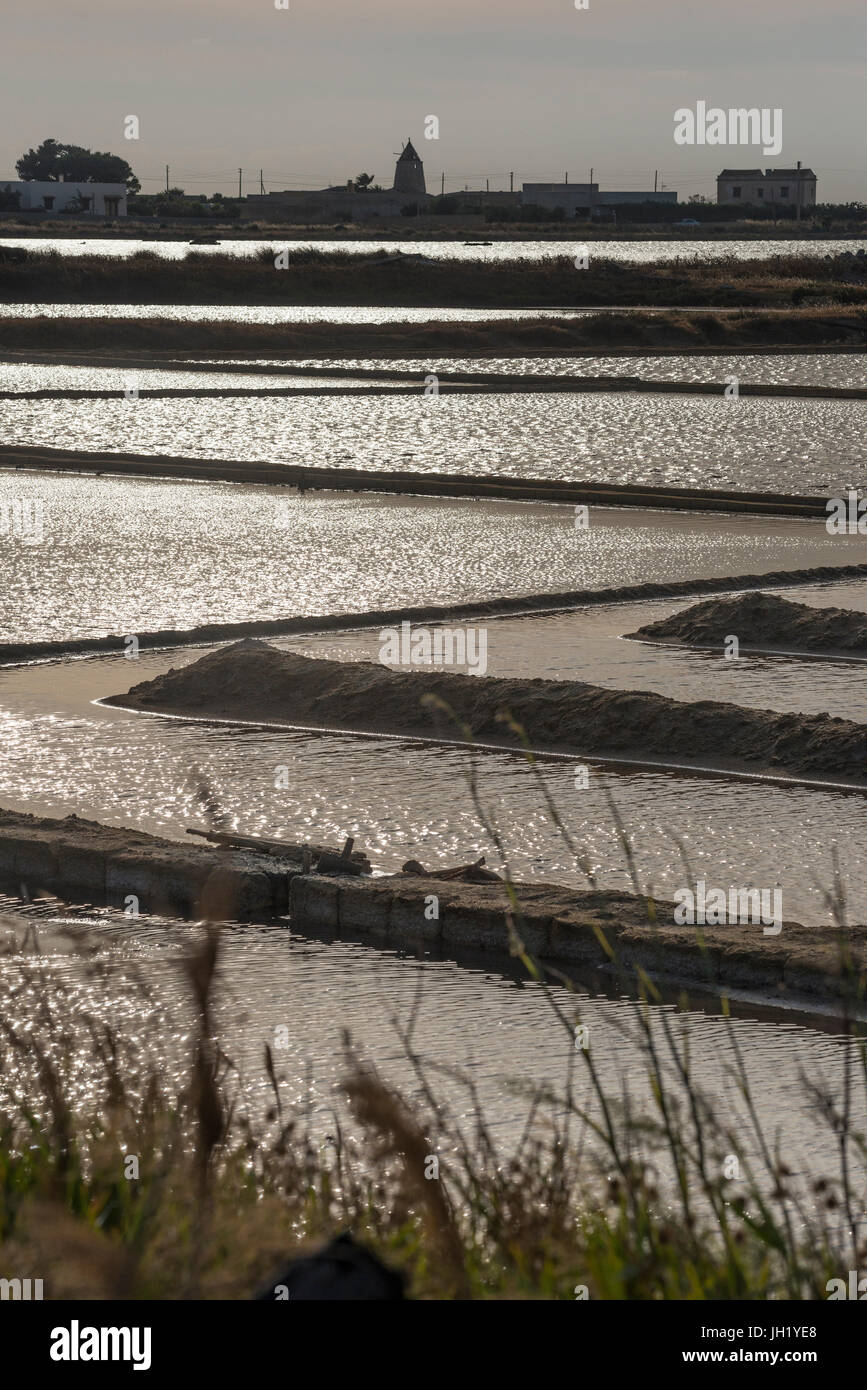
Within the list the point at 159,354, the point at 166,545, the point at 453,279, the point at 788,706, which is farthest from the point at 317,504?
the point at 453,279

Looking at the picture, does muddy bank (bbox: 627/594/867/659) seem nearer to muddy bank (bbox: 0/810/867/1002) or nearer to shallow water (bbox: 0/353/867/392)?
muddy bank (bbox: 0/810/867/1002)

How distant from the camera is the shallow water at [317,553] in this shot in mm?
11344

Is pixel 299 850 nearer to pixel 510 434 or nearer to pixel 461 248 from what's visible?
pixel 510 434

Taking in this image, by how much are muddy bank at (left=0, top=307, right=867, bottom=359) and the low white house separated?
87.2 metres

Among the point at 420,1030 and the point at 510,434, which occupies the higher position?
the point at 510,434

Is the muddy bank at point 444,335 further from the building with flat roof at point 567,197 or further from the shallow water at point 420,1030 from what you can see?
the building with flat roof at point 567,197

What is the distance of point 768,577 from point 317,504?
18.1ft

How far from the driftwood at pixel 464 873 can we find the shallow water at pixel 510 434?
12467 mm

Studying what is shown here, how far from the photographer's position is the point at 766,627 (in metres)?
10.1

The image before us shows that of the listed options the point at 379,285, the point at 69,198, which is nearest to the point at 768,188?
the point at 69,198

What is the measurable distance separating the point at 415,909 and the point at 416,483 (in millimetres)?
12684

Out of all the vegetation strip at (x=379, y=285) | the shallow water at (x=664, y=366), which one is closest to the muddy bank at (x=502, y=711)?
the shallow water at (x=664, y=366)

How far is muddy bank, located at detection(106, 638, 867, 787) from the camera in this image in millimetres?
7379

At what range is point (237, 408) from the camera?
25.5 metres
